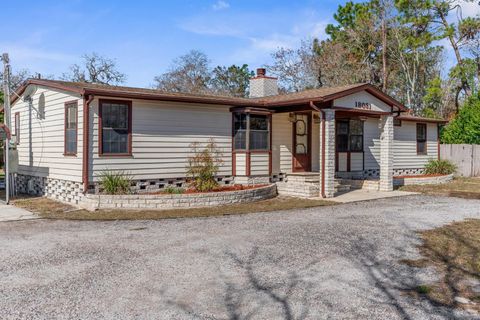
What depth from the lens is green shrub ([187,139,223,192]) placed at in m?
12.4

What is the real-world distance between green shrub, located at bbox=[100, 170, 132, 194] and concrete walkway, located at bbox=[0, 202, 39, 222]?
1.79 meters

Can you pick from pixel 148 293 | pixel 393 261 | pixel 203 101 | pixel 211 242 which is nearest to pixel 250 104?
pixel 203 101

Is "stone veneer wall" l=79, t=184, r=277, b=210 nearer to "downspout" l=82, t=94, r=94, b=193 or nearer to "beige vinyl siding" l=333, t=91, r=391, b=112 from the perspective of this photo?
"downspout" l=82, t=94, r=94, b=193

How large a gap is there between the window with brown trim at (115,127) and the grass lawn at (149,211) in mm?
1787

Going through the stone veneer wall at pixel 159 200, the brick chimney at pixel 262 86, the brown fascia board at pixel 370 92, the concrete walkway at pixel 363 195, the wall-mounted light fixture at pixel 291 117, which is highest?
the brick chimney at pixel 262 86

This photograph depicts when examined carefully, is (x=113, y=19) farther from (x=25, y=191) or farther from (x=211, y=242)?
(x=211, y=242)

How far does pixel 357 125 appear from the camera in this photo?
17516mm

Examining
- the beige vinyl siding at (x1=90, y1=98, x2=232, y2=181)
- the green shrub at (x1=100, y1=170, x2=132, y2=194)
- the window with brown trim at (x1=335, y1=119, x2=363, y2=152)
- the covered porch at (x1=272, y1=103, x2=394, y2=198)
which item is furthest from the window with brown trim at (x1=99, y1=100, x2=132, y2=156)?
the window with brown trim at (x1=335, y1=119, x2=363, y2=152)

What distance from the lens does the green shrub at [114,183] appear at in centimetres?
1095

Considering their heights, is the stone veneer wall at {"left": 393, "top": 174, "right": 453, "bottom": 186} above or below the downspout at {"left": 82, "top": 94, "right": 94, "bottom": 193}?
below

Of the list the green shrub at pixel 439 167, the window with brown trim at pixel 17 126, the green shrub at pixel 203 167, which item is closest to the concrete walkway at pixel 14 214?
the green shrub at pixel 203 167

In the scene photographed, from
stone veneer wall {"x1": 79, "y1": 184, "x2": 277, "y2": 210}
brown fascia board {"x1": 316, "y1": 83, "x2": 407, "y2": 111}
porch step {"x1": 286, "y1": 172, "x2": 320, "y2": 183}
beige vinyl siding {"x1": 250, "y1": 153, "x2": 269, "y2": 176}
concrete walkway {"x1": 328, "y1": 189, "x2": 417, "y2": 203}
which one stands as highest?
brown fascia board {"x1": 316, "y1": 83, "x2": 407, "y2": 111}

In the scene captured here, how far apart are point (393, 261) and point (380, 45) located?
28.6 m

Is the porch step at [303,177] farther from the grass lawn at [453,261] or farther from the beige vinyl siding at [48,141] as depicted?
the beige vinyl siding at [48,141]
